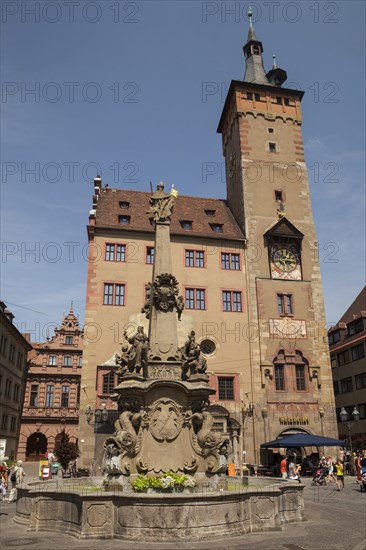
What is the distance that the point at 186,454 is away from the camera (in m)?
12.5

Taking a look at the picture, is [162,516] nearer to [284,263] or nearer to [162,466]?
[162,466]

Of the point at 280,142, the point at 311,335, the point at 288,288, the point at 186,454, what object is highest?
the point at 280,142

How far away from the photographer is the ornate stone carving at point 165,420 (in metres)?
12.5

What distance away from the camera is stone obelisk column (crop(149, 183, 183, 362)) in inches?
559

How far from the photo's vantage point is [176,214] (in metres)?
40.8

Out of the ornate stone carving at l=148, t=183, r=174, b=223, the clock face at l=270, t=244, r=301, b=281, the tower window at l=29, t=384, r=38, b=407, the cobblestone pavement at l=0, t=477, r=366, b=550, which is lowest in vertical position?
the cobblestone pavement at l=0, t=477, r=366, b=550

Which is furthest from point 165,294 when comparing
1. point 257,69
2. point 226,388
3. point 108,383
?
point 257,69

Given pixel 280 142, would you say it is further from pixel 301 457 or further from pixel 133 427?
pixel 133 427

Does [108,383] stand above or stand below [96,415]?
above

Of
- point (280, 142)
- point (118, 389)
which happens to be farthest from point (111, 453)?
point (280, 142)

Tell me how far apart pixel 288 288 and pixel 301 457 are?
12625 millimetres

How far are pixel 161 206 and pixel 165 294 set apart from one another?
3.56m

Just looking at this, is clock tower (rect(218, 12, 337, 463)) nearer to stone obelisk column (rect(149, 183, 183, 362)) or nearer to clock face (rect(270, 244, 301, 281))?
clock face (rect(270, 244, 301, 281))

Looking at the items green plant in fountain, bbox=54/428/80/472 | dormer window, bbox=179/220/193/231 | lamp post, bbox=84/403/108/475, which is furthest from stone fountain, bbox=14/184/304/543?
dormer window, bbox=179/220/193/231
